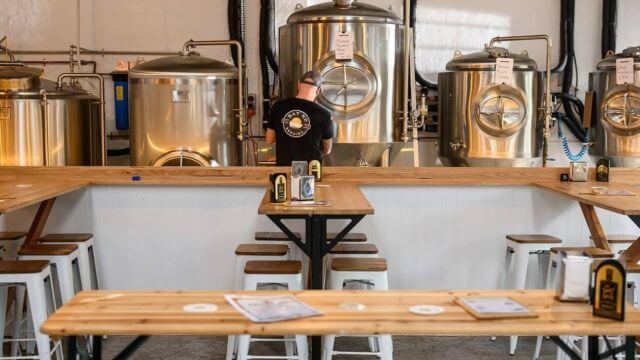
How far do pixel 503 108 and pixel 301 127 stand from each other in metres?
2.63

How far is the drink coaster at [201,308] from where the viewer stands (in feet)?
8.08

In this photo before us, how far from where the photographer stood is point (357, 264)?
415cm

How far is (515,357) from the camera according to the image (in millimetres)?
4715

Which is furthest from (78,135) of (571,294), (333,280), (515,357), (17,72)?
(571,294)

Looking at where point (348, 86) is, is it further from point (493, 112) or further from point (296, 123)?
point (493, 112)

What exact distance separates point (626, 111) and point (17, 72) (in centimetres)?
584

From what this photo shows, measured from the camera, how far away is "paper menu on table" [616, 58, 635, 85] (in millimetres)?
7508

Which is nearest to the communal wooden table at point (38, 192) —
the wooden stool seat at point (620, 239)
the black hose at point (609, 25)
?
the wooden stool seat at point (620, 239)

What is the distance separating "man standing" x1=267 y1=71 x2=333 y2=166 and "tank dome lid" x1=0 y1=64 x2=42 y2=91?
2953mm

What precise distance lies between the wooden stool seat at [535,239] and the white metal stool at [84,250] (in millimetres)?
2681

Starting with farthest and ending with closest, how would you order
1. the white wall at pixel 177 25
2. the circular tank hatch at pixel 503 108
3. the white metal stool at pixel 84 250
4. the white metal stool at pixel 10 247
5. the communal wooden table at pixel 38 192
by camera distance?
the white wall at pixel 177 25 < the circular tank hatch at pixel 503 108 < the white metal stool at pixel 10 247 < the white metal stool at pixel 84 250 < the communal wooden table at pixel 38 192

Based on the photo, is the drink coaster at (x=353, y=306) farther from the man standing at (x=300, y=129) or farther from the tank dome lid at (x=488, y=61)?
the tank dome lid at (x=488, y=61)

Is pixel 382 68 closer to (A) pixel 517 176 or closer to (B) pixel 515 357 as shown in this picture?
(A) pixel 517 176

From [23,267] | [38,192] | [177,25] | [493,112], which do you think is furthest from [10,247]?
[493,112]
